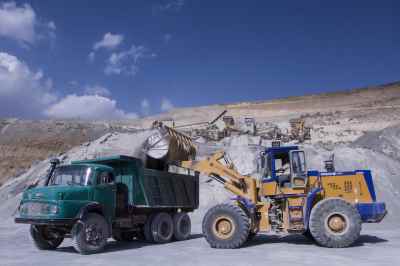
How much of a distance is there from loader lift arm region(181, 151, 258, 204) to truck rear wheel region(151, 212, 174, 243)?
1801mm

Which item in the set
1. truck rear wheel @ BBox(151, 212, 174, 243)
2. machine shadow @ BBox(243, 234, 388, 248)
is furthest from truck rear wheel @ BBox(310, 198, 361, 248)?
truck rear wheel @ BBox(151, 212, 174, 243)

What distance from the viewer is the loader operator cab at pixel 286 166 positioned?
12.1 meters

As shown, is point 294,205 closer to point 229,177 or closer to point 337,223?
point 337,223

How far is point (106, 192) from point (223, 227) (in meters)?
3.23

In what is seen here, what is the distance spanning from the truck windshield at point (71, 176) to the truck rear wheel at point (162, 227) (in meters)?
2.96

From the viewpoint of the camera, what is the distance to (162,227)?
13711mm

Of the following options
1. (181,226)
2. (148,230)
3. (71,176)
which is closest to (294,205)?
(181,226)

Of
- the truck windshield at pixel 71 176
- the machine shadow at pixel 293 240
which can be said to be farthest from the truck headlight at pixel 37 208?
the machine shadow at pixel 293 240

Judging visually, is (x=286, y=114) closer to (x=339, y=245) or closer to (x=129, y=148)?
(x=129, y=148)

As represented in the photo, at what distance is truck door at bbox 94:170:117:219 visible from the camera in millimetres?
11457

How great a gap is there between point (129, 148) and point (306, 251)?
34.7 feet

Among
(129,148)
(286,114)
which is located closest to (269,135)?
(129,148)

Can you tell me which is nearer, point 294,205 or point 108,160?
point 294,205

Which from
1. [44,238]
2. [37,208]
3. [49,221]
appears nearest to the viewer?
[49,221]
